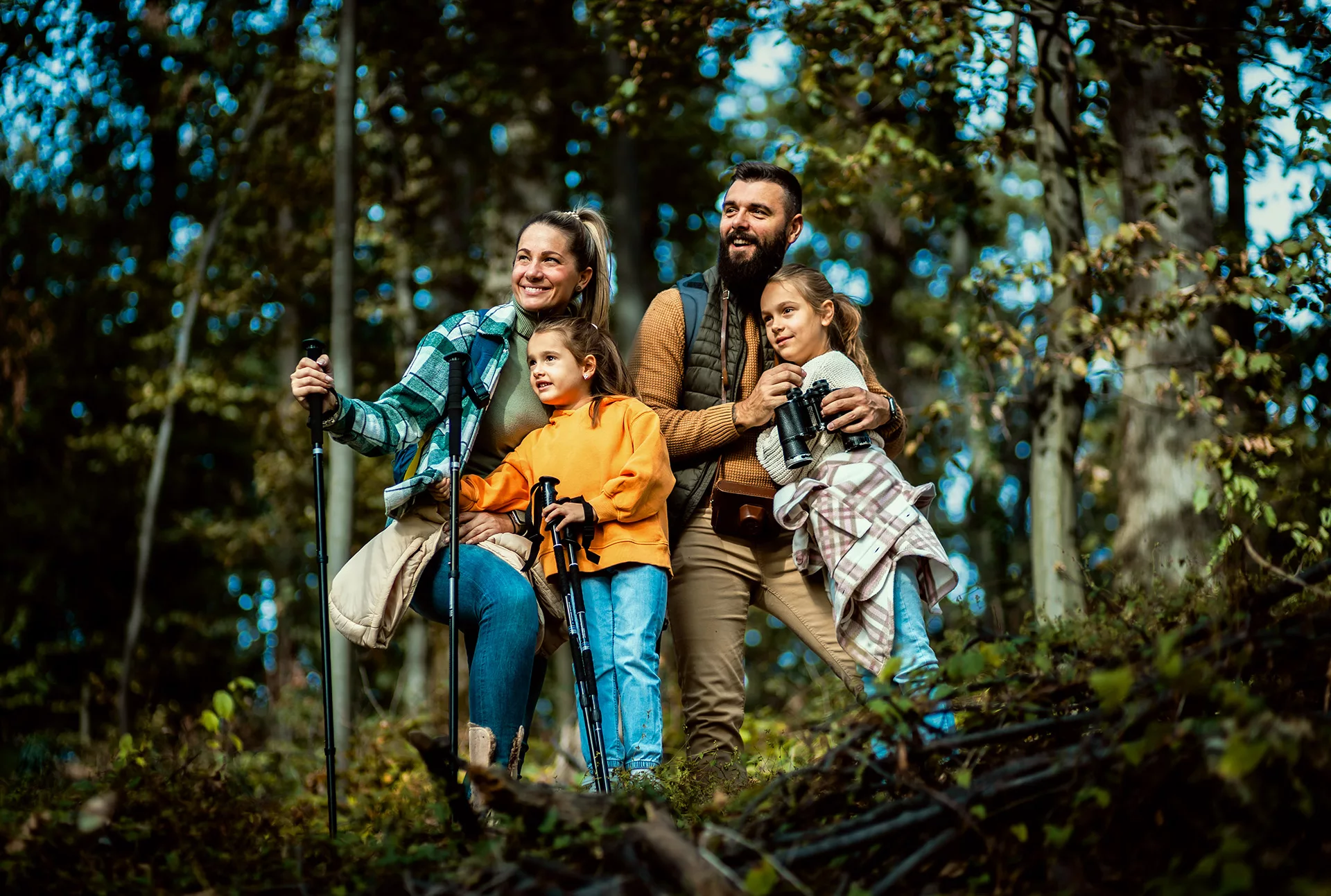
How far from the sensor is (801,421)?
4.39 metres

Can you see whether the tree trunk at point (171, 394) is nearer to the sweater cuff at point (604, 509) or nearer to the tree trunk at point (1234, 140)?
the tree trunk at point (1234, 140)

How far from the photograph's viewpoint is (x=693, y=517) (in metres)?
4.69

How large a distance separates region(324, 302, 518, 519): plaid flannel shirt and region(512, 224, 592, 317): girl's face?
0.34ft

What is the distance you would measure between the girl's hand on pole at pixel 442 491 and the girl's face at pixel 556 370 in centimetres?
48

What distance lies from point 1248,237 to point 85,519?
1639 centimetres

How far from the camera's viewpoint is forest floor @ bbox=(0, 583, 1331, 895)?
2.43 metres

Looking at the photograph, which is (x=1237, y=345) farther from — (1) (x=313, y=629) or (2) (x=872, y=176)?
(1) (x=313, y=629)

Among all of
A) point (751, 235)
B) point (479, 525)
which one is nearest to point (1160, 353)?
point (751, 235)

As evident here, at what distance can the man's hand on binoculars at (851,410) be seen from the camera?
4402mm

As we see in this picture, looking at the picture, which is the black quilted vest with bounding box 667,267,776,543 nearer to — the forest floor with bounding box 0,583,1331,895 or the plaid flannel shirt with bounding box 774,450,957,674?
the plaid flannel shirt with bounding box 774,450,957,674

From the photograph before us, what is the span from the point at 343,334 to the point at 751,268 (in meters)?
4.55

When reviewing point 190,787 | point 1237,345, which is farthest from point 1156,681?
point 1237,345

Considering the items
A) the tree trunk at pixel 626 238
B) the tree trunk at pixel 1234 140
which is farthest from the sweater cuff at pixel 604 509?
the tree trunk at pixel 626 238

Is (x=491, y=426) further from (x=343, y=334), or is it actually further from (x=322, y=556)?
(x=343, y=334)
